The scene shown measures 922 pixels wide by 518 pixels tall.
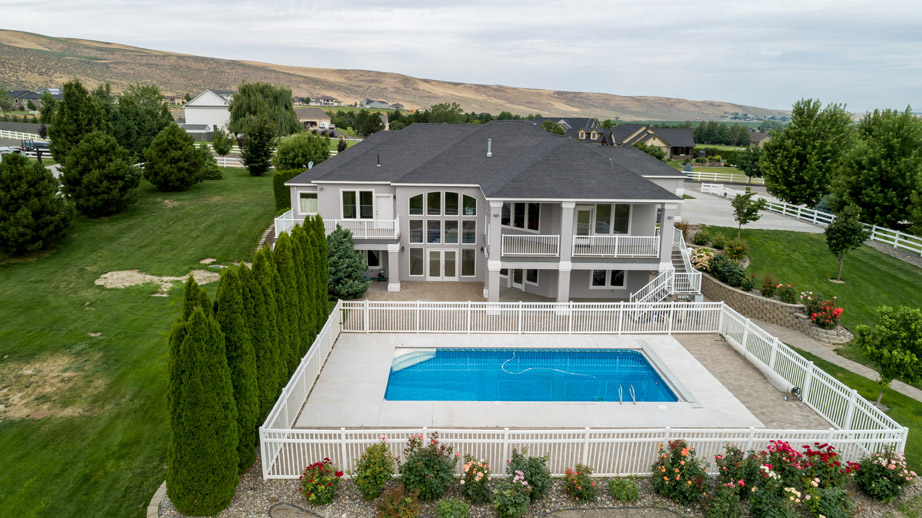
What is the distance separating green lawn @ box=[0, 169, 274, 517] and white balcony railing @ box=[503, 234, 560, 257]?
507 inches

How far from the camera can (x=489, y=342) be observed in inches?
744

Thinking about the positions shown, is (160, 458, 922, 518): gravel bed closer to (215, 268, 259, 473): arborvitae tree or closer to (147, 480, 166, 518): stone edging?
(147, 480, 166, 518): stone edging

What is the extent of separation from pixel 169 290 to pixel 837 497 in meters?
23.4

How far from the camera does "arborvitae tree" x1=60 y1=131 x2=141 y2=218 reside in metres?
28.8

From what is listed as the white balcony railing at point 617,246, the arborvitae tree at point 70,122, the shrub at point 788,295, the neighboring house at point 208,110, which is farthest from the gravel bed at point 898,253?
the neighboring house at point 208,110

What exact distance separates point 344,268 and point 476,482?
1366cm

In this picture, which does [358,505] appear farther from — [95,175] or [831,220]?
[831,220]

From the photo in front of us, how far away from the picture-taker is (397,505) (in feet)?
31.4

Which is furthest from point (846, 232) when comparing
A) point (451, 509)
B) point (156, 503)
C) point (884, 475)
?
point (156, 503)

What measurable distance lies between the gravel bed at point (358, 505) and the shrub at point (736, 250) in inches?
649

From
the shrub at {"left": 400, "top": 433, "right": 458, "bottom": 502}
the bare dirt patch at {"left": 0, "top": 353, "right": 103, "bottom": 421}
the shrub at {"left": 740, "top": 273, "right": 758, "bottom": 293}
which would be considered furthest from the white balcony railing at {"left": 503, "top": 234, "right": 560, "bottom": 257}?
the bare dirt patch at {"left": 0, "top": 353, "right": 103, "bottom": 421}

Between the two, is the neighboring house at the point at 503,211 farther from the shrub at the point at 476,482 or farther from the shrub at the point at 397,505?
the shrub at the point at 397,505

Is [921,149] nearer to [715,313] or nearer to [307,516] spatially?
[715,313]

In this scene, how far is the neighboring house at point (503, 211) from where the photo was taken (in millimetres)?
21641
